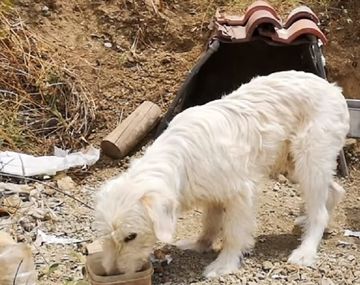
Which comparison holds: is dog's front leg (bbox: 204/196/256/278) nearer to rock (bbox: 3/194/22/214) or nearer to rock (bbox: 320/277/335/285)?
rock (bbox: 320/277/335/285)

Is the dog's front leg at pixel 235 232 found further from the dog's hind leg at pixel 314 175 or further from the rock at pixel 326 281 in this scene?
the rock at pixel 326 281

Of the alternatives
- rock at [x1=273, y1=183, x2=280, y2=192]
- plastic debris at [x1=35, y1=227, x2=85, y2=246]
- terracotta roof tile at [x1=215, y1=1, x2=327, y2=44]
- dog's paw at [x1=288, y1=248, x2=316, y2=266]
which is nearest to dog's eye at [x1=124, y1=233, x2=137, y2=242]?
plastic debris at [x1=35, y1=227, x2=85, y2=246]

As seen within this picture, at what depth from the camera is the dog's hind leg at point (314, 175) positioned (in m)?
5.62

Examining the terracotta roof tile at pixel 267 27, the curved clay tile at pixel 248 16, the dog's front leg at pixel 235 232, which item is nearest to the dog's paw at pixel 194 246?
the dog's front leg at pixel 235 232

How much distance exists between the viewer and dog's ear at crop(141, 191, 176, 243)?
15.5ft

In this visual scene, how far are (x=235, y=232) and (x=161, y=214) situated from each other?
0.82 metres

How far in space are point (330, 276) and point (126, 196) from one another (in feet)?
4.83

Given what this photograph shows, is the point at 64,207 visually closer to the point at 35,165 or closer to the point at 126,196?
the point at 35,165

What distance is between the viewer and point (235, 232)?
213 inches

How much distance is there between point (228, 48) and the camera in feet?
25.4

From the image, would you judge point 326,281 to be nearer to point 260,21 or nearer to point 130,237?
point 130,237

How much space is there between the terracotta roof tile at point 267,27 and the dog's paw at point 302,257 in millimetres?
2007

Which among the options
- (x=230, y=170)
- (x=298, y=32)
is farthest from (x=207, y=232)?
(x=298, y=32)

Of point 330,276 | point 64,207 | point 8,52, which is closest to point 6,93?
point 8,52
